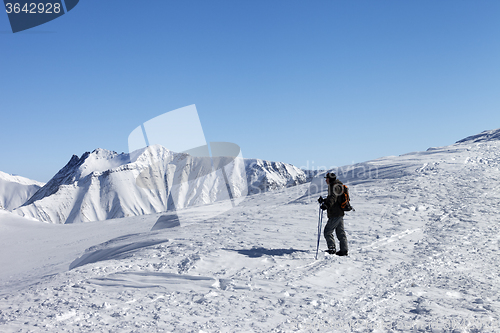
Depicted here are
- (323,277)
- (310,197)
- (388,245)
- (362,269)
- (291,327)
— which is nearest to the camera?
(291,327)

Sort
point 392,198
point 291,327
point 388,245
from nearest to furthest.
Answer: point 291,327 < point 388,245 < point 392,198

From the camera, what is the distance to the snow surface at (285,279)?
477 centimetres

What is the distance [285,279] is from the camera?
21.4 feet

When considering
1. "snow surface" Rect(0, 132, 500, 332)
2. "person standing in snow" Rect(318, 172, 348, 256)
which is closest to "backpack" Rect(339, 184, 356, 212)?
"person standing in snow" Rect(318, 172, 348, 256)

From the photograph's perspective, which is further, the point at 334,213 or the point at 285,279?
the point at 334,213

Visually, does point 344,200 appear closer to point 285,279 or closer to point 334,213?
point 334,213

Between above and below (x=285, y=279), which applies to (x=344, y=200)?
above

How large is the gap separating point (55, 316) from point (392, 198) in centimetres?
1326

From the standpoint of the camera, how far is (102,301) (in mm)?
5516

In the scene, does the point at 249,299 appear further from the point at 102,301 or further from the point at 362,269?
the point at 362,269

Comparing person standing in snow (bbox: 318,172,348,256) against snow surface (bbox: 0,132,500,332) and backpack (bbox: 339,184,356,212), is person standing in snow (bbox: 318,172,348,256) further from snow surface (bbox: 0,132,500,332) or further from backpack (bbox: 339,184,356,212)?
snow surface (bbox: 0,132,500,332)

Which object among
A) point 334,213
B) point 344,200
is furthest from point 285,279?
point 344,200

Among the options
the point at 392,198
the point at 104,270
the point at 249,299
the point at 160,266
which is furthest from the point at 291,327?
the point at 392,198

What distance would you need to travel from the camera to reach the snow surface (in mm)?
4766
